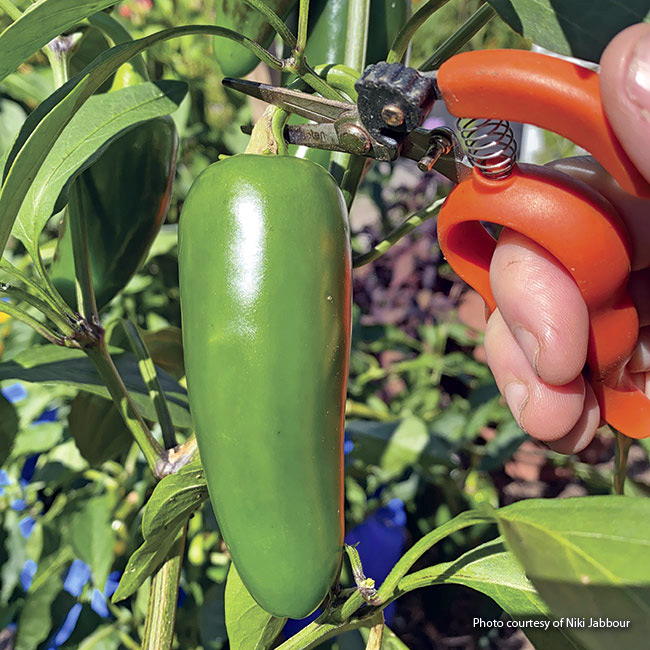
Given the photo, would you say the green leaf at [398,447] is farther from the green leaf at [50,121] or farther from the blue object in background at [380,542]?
the green leaf at [50,121]

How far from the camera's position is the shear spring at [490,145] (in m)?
0.40

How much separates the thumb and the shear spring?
0.07 metres

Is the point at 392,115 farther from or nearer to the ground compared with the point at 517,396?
farther from the ground

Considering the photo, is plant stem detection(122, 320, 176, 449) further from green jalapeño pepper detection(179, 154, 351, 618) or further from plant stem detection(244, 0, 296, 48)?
plant stem detection(244, 0, 296, 48)

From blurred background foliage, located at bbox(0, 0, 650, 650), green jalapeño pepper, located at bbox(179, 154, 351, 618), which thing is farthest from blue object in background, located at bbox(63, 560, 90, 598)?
green jalapeño pepper, located at bbox(179, 154, 351, 618)

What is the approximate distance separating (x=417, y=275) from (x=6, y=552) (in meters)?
0.94

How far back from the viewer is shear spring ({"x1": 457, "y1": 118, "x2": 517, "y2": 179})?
0.40 meters

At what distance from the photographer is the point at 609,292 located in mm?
443

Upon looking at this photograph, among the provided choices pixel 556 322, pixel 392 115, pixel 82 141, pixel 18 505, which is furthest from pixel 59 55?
pixel 18 505

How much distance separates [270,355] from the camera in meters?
0.39

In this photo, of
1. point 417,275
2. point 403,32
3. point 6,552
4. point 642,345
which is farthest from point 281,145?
point 417,275

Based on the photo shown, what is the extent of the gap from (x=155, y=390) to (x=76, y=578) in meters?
0.46

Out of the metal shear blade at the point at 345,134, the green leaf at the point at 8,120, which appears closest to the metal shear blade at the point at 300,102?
the metal shear blade at the point at 345,134

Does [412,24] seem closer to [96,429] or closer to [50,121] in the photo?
[50,121]
